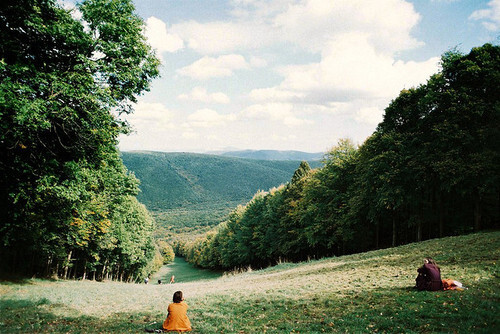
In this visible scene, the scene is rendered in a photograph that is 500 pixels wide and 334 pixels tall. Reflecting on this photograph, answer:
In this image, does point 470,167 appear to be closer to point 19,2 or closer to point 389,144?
point 389,144

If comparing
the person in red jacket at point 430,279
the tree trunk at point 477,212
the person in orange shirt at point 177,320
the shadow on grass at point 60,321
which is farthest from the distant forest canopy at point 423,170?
the shadow on grass at point 60,321

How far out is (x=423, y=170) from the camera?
27.6 m

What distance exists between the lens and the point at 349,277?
1717 cm

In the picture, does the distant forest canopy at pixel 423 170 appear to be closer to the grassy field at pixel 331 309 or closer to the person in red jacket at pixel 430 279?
the grassy field at pixel 331 309

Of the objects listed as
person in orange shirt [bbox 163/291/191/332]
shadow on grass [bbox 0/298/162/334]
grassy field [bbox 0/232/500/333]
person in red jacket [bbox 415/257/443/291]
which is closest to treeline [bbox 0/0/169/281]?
shadow on grass [bbox 0/298/162/334]

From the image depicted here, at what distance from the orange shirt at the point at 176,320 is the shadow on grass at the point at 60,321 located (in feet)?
3.38

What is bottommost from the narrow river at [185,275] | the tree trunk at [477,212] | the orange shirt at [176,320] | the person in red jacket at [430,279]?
the narrow river at [185,275]

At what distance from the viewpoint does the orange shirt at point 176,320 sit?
9703 millimetres

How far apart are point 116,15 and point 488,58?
3115 centimetres

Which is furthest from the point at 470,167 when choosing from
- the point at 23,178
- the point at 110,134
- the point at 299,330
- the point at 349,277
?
the point at 23,178

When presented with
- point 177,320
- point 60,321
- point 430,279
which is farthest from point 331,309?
point 60,321

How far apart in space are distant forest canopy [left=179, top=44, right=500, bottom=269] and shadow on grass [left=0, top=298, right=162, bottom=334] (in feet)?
86.8

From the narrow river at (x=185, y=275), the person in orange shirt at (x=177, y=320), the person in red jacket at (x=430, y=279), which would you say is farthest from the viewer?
the narrow river at (x=185, y=275)

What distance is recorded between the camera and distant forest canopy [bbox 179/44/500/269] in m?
25.4
